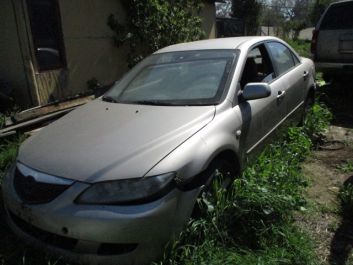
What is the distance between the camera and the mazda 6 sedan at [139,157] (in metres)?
2.47

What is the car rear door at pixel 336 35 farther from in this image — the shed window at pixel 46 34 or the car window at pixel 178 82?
the shed window at pixel 46 34

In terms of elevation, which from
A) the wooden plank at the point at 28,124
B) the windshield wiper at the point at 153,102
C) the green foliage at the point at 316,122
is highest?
the windshield wiper at the point at 153,102

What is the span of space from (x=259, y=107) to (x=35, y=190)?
2196mm

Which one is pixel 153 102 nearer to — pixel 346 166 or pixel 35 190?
pixel 35 190

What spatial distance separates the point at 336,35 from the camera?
285 inches

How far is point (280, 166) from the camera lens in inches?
149

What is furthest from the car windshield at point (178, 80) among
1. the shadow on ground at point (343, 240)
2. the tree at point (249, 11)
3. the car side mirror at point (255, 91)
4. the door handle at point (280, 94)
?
the tree at point (249, 11)

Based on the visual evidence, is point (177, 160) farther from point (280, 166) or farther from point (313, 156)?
point (313, 156)

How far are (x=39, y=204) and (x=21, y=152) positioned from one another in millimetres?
676

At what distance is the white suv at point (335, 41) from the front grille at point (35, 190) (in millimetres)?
6091

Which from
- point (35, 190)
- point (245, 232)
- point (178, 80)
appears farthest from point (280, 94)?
point (35, 190)

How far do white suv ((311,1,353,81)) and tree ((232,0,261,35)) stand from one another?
56.1 feet

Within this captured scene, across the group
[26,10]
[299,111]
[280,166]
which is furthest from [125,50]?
[280,166]

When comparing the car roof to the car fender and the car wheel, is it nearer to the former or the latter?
the car fender
